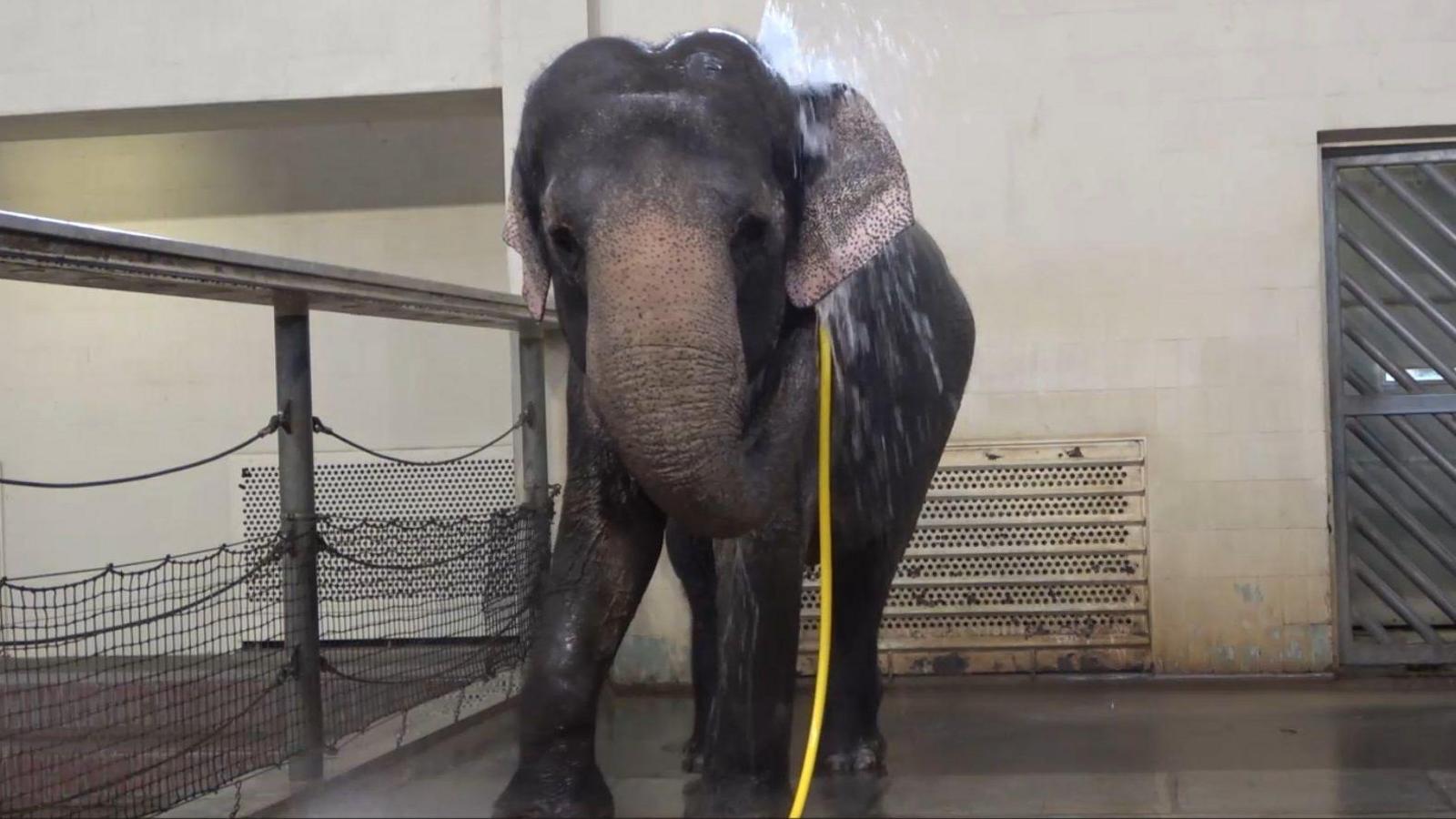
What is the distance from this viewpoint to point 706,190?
10.3 ft

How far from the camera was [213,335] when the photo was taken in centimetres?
855

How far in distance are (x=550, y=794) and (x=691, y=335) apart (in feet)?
3.58

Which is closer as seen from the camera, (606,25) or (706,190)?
(706,190)

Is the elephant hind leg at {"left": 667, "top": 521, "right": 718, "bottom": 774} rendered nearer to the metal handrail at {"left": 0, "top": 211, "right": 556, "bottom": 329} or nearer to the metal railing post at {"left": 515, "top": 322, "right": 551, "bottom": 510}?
the metal handrail at {"left": 0, "top": 211, "right": 556, "bottom": 329}

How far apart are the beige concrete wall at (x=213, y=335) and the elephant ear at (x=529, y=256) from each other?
4681 mm

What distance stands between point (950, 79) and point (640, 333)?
4.09 m

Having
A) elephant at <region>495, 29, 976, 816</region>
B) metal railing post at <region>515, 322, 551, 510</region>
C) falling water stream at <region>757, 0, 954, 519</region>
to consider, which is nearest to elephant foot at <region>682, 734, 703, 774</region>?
falling water stream at <region>757, 0, 954, 519</region>

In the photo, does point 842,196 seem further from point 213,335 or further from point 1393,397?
point 213,335

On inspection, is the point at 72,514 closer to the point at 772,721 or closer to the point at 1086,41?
the point at 1086,41

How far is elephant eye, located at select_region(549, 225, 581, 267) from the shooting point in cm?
323

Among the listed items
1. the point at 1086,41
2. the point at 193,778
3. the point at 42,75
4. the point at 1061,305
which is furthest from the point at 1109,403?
the point at 42,75

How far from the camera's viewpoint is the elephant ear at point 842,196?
3.57m

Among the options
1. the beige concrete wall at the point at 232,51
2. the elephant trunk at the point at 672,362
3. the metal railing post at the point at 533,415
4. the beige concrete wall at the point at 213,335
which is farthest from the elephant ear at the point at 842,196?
the beige concrete wall at the point at 213,335

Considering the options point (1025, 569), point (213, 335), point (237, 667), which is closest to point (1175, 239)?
point (1025, 569)
